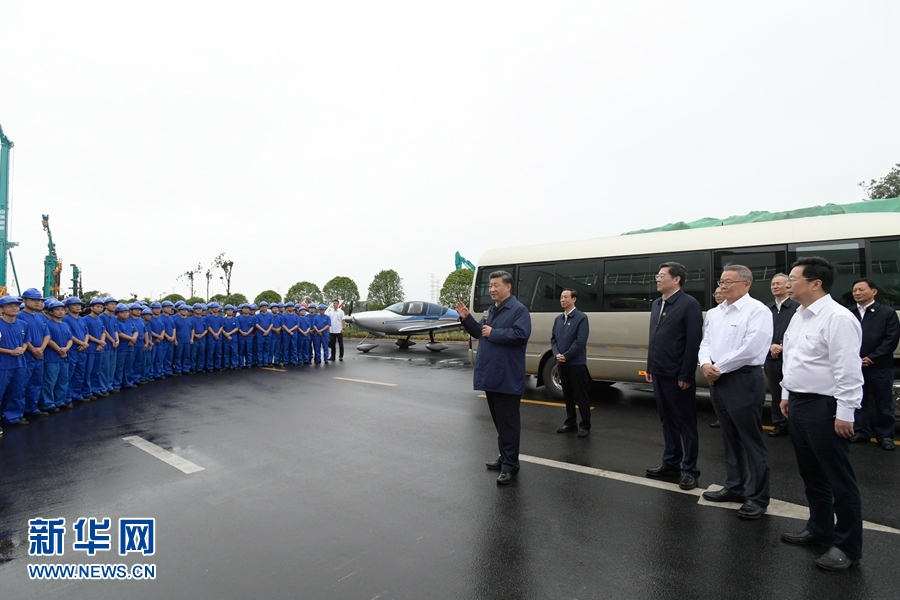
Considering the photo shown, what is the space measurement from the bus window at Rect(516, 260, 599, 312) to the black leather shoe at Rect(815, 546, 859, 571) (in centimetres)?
546

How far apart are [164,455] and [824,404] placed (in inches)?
244

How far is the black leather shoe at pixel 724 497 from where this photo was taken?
13.3 feet

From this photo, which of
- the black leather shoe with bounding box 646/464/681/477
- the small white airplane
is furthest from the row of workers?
the black leather shoe with bounding box 646/464/681/477

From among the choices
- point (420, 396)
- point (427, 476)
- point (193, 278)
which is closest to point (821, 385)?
point (427, 476)

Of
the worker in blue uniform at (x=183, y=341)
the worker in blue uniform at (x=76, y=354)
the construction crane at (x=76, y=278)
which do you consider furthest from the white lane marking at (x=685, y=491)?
the construction crane at (x=76, y=278)

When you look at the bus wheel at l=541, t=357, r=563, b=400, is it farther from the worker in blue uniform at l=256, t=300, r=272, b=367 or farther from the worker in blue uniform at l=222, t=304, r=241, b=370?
the worker in blue uniform at l=222, t=304, r=241, b=370

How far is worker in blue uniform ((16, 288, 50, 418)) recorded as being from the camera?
7609mm

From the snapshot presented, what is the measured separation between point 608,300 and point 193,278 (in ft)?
203

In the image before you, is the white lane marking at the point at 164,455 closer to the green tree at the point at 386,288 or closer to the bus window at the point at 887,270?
the bus window at the point at 887,270

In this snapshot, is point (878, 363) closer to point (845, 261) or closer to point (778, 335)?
point (778, 335)

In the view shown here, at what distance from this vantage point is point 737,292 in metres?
4.00

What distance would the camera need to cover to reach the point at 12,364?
283 inches

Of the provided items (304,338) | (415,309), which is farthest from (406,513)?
(415,309)

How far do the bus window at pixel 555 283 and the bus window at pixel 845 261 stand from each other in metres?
3.02
